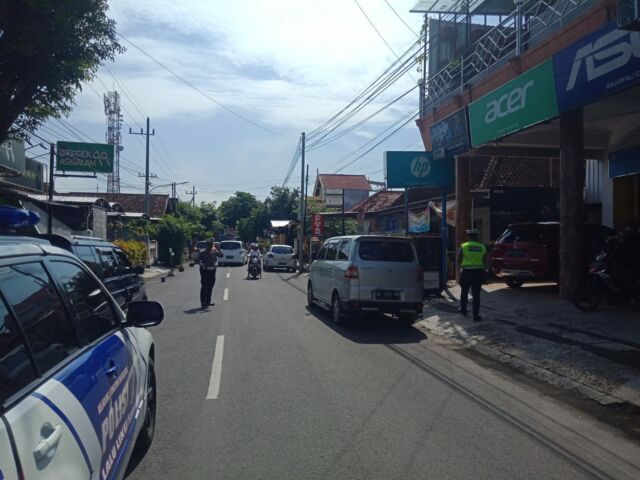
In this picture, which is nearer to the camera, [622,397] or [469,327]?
[622,397]

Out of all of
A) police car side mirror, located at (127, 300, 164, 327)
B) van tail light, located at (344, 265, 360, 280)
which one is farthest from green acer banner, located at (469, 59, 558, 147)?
police car side mirror, located at (127, 300, 164, 327)

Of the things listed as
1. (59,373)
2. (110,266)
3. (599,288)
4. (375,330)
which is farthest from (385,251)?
(59,373)

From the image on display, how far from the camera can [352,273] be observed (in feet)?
36.4

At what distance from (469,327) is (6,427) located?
33.0 ft

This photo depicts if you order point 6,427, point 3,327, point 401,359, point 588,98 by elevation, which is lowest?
point 401,359

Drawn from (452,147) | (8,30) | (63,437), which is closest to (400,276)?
(452,147)

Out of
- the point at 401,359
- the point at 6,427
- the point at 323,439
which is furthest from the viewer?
the point at 401,359

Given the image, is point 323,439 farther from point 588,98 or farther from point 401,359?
point 588,98

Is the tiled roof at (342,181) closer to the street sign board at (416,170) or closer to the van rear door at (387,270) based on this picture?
the street sign board at (416,170)

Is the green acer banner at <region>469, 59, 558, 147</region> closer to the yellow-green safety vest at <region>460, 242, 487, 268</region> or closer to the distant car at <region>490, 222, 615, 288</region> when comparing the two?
the distant car at <region>490, 222, 615, 288</region>

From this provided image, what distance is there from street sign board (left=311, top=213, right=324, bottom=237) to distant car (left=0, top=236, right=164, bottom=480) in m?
31.8

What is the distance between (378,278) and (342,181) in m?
53.2

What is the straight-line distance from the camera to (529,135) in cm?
1555

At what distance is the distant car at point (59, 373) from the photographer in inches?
83.0
